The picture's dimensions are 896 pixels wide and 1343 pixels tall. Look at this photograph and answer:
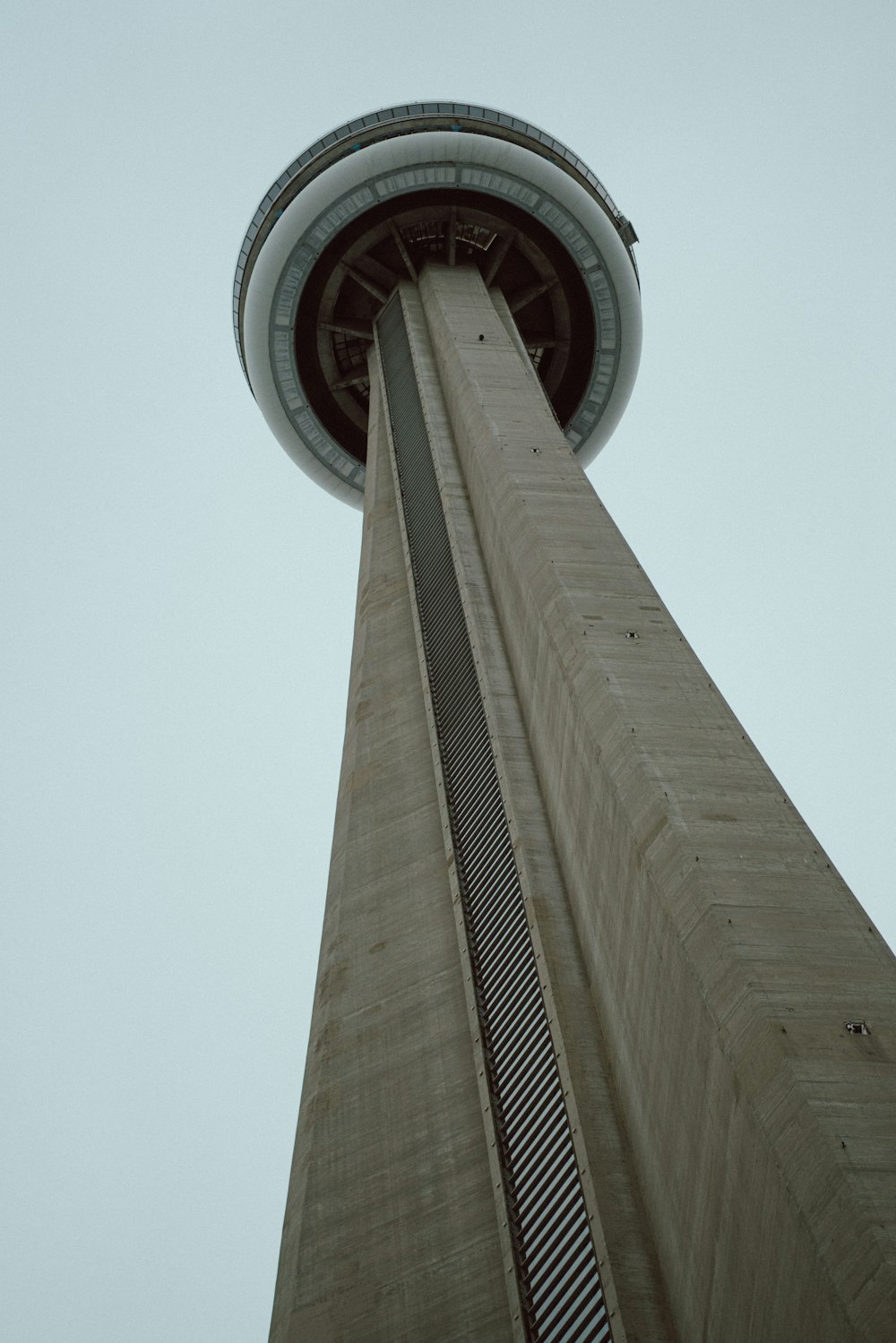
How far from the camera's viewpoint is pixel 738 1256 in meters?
5.39

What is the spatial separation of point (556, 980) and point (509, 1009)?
0.80 meters

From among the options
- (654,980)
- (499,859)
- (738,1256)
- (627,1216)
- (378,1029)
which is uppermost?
(499,859)

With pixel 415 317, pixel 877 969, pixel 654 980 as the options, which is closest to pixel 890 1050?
pixel 877 969

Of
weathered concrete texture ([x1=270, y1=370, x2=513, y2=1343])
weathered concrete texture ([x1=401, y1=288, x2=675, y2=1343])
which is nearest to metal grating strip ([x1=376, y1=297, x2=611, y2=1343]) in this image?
weathered concrete texture ([x1=401, y1=288, x2=675, y2=1343])

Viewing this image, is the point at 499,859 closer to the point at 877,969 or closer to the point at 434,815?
the point at 434,815

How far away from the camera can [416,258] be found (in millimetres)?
23828

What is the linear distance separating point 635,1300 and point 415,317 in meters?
18.2

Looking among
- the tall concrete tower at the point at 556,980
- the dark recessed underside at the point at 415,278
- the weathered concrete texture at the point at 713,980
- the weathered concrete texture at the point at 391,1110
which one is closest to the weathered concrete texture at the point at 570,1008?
the tall concrete tower at the point at 556,980

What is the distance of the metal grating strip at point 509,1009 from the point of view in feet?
24.5

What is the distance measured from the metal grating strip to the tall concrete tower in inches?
1.3

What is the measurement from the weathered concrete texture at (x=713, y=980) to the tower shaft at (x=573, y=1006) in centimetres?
2

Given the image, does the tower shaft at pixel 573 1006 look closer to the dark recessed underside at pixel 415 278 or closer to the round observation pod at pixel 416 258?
the round observation pod at pixel 416 258

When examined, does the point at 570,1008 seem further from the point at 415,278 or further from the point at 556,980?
the point at 415,278

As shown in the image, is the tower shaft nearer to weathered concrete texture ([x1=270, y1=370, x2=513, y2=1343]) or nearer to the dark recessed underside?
weathered concrete texture ([x1=270, y1=370, x2=513, y2=1343])
